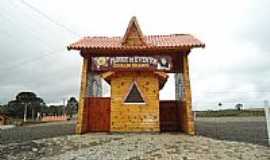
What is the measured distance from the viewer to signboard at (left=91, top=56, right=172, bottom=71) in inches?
492

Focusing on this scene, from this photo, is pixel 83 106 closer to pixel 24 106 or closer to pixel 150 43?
pixel 150 43

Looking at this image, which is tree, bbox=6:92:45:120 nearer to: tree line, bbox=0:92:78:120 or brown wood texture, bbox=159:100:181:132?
tree line, bbox=0:92:78:120

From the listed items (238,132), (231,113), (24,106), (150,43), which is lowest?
(238,132)

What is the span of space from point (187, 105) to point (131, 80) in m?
2.81

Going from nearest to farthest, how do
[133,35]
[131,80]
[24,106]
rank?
1. [131,80]
2. [133,35]
3. [24,106]

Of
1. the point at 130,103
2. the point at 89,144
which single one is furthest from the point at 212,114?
the point at 89,144

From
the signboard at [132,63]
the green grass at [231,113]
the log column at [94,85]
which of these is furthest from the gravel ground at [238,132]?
the green grass at [231,113]

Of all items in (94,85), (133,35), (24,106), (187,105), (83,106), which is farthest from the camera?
(24,106)

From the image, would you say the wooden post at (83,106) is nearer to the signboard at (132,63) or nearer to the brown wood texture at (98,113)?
the brown wood texture at (98,113)

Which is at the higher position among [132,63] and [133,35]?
[133,35]

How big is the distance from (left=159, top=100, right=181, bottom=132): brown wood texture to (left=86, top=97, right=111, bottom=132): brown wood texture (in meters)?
2.78

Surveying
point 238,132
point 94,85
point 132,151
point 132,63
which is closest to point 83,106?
point 94,85

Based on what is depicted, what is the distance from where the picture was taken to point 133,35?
44.7 feet

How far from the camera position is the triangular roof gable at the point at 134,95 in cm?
1245
